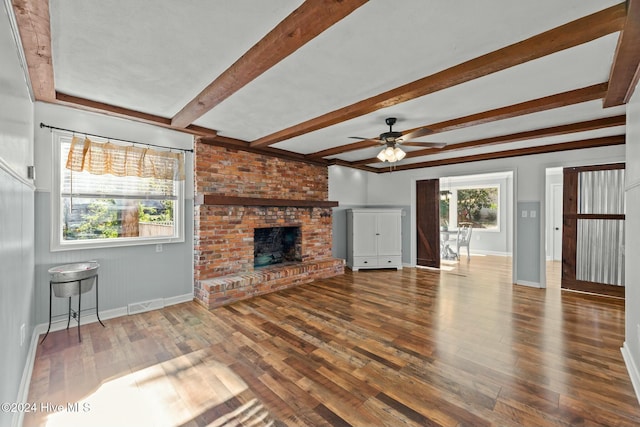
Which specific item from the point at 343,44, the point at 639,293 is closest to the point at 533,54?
the point at 343,44

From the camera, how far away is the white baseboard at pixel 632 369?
78.7 inches

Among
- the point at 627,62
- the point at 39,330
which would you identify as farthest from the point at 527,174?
the point at 39,330

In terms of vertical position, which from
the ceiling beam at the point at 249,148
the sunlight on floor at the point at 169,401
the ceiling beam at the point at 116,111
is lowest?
the sunlight on floor at the point at 169,401

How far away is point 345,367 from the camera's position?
231 cm

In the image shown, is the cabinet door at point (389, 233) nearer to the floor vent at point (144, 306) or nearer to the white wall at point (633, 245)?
the white wall at point (633, 245)

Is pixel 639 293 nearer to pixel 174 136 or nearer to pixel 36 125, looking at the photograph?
pixel 174 136

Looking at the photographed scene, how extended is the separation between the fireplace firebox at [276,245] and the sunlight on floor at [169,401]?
9.13 ft

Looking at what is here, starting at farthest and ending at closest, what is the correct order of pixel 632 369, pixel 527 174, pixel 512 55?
pixel 527 174
pixel 632 369
pixel 512 55

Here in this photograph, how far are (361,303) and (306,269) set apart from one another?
1407 millimetres

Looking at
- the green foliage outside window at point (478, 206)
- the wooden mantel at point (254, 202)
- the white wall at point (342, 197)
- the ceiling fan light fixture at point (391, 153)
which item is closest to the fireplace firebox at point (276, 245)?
the wooden mantel at point (254, 202)

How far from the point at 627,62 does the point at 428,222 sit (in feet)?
15.3

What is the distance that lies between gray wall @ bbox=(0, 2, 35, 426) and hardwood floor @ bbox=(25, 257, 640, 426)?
1.54 feet

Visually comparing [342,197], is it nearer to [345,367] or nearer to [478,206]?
[345,367]

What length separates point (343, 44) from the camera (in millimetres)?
1929
